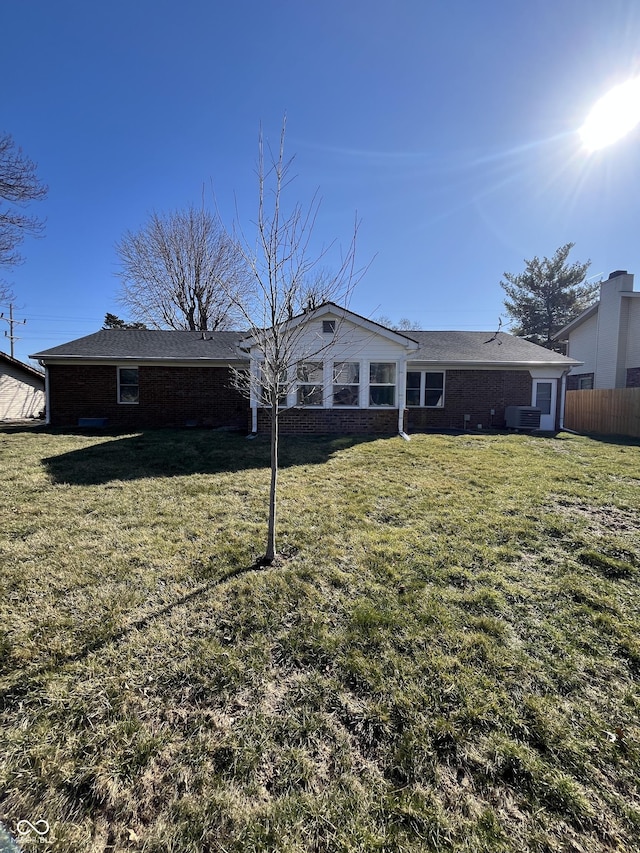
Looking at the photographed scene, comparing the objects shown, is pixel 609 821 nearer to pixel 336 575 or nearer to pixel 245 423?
pixel 336 575

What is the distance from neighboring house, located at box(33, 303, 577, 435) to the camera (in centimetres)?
1102

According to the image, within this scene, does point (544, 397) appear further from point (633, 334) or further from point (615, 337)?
point (633, 334)

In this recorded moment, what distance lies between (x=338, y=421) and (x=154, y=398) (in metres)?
6.86

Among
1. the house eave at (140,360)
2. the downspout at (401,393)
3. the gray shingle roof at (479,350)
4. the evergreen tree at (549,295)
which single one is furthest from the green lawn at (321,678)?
the evergreen tree at (549,295)

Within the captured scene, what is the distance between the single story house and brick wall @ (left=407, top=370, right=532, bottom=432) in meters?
19.5

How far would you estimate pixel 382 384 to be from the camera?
11180mm

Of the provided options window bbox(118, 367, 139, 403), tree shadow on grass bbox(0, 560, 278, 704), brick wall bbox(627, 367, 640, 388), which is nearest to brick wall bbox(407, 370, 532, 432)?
brick wall bbox(627, 367, 640, 388)

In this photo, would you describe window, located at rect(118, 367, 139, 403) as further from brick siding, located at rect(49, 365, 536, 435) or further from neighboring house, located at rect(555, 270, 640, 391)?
neighboring house, located at rect(555, 270, 640, 391)

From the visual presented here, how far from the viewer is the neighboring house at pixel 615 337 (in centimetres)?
1695

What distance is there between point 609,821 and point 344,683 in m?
1.33

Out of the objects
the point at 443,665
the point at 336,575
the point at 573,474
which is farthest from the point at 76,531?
the point at 573,474

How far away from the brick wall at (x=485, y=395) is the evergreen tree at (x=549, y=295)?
56.8ft

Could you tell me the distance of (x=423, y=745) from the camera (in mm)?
1961

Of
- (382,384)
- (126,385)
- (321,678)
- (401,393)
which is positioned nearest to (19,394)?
(126,385)
